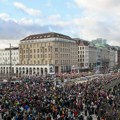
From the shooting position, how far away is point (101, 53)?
557 feet

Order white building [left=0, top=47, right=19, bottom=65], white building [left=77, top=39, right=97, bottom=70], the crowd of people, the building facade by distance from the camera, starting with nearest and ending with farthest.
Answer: the crowd of people < the building facade < white building [left=0, top=47, right=19, bottom=65] < white building [left=77, top=39, right=97, bottom=70]

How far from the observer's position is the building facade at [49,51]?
11106 centimetres

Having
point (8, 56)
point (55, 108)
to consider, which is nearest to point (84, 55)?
point (8, 56)

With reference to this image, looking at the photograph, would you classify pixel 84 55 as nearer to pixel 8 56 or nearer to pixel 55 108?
pixel 8 56

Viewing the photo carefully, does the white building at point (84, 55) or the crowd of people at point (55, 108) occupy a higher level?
the white building at point (84, 55)

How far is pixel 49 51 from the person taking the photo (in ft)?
367

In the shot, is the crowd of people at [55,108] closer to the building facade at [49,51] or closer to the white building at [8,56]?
the building facade at [49,51]

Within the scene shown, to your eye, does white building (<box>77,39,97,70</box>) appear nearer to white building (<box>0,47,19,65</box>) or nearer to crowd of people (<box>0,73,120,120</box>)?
white building (<box>0,47,19,65</box>)

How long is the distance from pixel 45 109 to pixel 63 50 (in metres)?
89.5

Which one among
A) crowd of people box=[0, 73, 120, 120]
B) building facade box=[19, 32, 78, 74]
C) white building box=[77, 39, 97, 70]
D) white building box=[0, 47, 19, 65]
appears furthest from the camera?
white building box=[77, 39, 97, 70]

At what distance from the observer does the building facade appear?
111m

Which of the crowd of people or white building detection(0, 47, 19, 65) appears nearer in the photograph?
the crowd of people

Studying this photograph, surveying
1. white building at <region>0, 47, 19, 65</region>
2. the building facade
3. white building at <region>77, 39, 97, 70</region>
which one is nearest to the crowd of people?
the building facade

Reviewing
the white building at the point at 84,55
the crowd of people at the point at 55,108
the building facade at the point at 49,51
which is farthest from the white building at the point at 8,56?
the crowd of people at the point at 55,108
